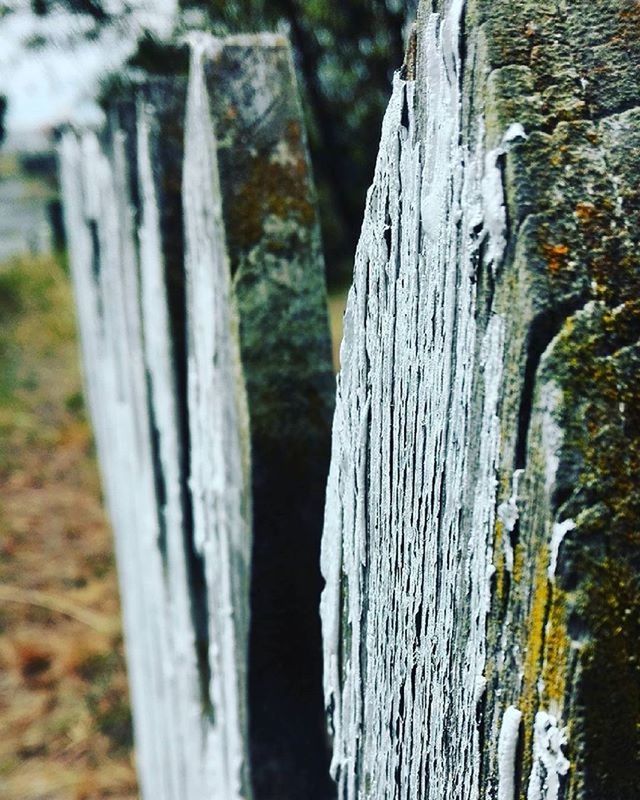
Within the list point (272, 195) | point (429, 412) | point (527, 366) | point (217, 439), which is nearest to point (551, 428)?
point (527, 366)

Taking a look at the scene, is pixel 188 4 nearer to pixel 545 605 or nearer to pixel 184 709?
pixel 184 709

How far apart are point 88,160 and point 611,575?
7.29ft

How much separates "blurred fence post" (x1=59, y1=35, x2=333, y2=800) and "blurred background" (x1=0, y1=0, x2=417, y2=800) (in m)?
0.67

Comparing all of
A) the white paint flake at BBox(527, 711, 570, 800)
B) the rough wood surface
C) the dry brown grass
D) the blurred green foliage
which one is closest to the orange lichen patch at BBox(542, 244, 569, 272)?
the rough wood surface

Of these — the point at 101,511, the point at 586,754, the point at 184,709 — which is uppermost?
the point at 586,754

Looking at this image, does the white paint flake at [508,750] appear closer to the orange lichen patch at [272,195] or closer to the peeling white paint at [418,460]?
the peeling white paint at [418,460]

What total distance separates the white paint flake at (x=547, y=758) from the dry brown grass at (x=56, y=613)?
8.70 feet

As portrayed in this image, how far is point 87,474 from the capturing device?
5.28 metres

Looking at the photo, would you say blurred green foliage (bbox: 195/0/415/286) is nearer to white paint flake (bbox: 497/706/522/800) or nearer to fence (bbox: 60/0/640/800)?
fence (bbox: 60/0/640/800)

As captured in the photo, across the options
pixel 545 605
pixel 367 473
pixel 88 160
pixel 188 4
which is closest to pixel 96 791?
pixel 88 160

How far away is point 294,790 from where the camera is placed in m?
1.16

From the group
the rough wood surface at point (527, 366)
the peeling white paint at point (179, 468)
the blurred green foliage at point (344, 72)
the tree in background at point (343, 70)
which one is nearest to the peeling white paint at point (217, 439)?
the peeling white paint at point (179, 468)

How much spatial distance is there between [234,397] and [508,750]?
1.78 ft

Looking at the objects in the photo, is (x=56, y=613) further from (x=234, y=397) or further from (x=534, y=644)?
(x=534, y=644)
